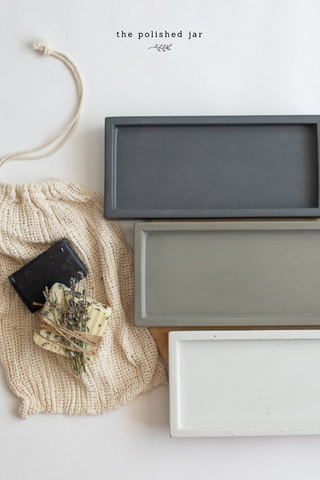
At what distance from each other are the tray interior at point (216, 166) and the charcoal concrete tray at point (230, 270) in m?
0.06

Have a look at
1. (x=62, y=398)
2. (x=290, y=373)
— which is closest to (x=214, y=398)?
(x=290, y=373)

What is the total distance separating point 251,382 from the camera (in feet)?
3.64

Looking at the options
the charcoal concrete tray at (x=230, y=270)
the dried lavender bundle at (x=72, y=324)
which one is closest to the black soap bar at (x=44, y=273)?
the dried lavender bundle at (x=72, y=324)

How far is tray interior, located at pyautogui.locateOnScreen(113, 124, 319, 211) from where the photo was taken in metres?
1.13

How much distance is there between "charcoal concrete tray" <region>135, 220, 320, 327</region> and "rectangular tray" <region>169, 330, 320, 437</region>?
6cm

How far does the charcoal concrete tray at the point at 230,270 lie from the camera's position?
43.7 inches

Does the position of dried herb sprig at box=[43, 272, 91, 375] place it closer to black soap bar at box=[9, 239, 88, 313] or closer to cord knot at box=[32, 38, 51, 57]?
black soap bar at box=[9, 239, 88, 313]

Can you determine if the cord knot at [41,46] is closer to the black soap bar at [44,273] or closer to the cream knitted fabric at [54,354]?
the cream knitted fabric at [54,354]

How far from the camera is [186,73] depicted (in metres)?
1.18

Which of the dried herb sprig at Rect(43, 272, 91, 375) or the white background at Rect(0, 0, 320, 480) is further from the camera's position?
the white background at Rect(0, 0, 320, 480)

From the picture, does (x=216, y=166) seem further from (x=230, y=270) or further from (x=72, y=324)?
(x=72, y=324)

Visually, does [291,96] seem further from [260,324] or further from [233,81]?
[260,324]

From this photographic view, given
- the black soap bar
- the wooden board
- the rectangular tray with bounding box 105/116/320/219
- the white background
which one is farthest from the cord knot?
the wooden board

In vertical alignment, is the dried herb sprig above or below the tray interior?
below
